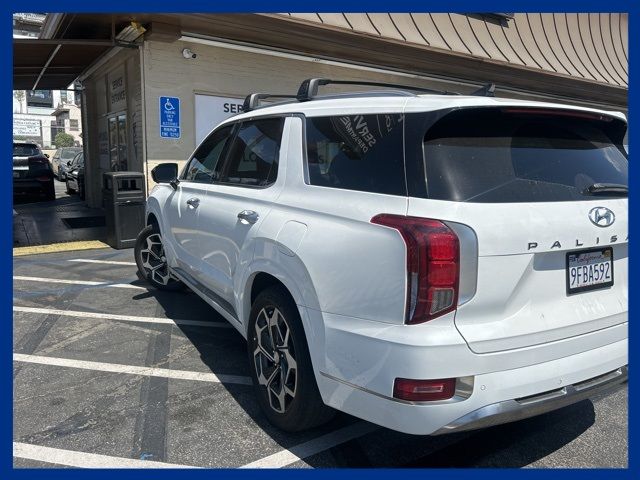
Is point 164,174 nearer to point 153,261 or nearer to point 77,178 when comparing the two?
point 153,261

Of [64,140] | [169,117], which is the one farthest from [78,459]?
[64,140]

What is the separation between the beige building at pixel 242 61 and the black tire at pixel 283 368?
672 cm

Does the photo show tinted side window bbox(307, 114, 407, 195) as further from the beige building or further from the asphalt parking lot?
the beige building

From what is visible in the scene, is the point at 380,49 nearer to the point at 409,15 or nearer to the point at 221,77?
the point at 409,15

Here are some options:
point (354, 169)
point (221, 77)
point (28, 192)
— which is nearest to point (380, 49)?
point (221, 77)

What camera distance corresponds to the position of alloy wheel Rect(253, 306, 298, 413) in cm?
295

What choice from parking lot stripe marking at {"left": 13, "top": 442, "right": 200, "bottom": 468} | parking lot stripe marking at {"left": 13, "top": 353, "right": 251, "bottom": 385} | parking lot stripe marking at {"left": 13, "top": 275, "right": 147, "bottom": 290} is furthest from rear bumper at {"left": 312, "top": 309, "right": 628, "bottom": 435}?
parking lot stripe marking at {"left": 13, "top": 275, "right": 147, "bottom": 290}

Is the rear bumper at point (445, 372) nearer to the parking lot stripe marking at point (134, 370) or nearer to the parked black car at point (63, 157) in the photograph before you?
the parking lot stripe marking at point (134, 370)

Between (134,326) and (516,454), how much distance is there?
3.57 meters

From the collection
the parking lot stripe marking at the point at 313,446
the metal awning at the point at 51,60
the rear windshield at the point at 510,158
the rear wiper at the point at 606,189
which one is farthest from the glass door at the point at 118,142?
the rear wiper at the point at 606,189

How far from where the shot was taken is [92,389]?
12.1 feet

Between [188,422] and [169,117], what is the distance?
7095 millimetres

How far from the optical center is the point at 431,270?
2.22 meters

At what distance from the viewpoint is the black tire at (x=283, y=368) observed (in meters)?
2.82
